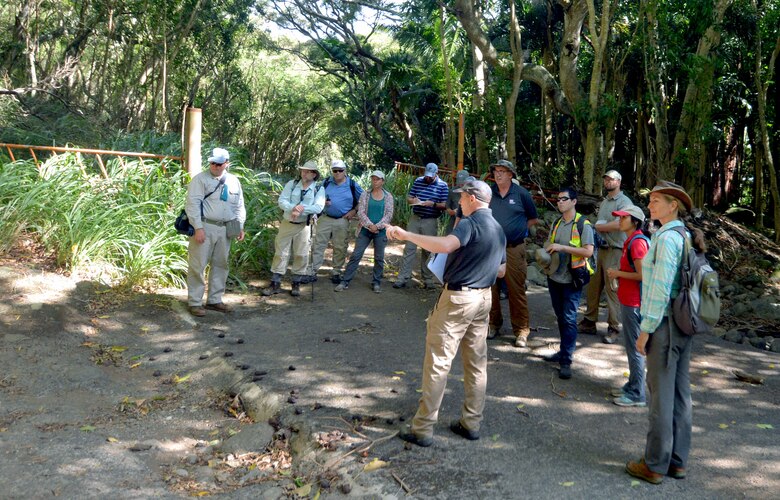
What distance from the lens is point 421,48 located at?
20.6m

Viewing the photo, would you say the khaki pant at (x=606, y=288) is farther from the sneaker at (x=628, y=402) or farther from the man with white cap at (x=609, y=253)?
the sneaker at (x=628, y=402)

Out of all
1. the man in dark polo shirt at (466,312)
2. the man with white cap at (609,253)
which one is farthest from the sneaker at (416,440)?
the man with white cap at (609,253)

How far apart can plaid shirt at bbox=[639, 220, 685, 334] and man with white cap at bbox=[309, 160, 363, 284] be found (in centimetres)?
562

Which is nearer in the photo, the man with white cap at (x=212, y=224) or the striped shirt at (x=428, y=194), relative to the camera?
the man with white cap at (x=212, y=224)

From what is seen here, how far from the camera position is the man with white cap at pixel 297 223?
8.60 m

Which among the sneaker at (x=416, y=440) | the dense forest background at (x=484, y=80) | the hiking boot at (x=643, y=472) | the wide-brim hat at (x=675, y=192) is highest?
the dense forest background at (x=484, y=80)

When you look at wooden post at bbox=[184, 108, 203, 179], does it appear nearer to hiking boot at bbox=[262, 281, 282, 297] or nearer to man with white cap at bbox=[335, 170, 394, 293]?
hiking boot at bbox=[262, 281, 282, 297]

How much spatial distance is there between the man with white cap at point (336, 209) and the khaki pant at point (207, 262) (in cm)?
143

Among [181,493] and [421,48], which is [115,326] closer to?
[181,493]

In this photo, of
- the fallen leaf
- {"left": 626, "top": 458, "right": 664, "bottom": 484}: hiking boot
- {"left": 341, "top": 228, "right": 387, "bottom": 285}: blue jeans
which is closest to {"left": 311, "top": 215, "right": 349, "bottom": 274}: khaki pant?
{"left": 341, "top": 228, "right": 387, "bottom": 285}: blue jeans

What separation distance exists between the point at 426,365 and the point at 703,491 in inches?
73.0

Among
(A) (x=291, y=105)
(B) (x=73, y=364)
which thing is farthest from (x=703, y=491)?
(A) (x=291, y=105)

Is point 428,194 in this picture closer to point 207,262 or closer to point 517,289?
point 517,289

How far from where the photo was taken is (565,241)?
6.23 m
